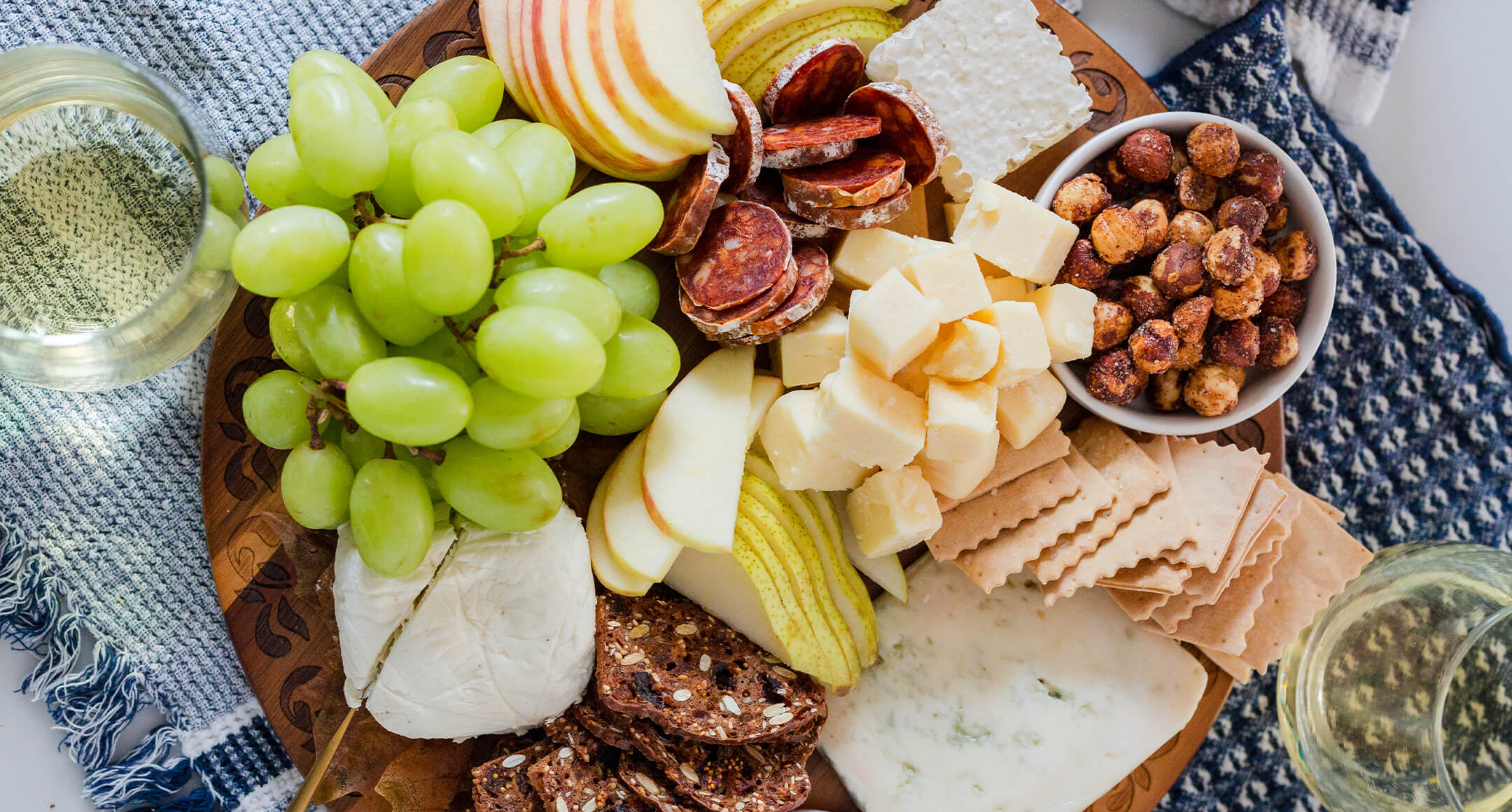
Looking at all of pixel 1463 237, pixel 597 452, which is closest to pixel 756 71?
pixel 597 452

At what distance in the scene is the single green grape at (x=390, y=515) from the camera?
1.08 metres

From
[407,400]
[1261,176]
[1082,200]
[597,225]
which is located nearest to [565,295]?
[597,225]

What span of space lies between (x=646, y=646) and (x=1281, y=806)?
1.11m

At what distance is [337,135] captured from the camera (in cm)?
100

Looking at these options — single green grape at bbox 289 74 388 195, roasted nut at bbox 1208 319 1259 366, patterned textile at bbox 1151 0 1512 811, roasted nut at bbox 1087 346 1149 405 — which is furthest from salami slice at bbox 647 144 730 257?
patterned textile at bbox 1151 0 1512 811

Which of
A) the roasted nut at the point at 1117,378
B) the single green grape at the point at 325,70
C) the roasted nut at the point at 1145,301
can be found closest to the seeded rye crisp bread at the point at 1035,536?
the roasted nut at the point at 1117,378

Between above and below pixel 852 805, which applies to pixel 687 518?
above

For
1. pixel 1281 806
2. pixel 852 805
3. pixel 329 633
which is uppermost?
pixel 329 633

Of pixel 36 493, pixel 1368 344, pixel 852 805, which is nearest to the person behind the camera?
pixel 36 493

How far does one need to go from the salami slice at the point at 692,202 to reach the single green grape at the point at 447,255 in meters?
0.28

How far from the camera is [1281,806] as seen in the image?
160cm

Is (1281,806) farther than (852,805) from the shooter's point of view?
Yes

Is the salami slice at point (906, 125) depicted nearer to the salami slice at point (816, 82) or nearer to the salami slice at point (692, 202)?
the salami slice at point (816, 82)

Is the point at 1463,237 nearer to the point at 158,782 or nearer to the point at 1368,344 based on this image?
the point at 1368,344
